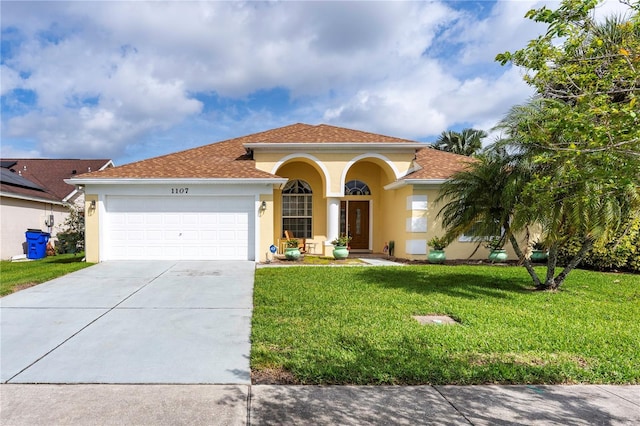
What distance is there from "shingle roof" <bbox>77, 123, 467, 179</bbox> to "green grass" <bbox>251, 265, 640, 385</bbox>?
5.72m

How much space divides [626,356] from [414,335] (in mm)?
2745

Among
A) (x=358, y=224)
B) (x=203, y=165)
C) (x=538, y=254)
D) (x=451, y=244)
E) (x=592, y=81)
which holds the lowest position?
(x=538, y=254)

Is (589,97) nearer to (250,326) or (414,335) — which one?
(414,335)

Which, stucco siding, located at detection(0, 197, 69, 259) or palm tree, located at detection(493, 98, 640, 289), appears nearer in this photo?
palm tree, located at detection(493, 98, 640, 289)

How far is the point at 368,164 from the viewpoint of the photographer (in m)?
16.4

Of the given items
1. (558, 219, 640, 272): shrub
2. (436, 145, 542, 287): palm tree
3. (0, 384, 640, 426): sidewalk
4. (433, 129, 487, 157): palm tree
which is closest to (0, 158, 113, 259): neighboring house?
(0, 384, 640, 426): sidewalk

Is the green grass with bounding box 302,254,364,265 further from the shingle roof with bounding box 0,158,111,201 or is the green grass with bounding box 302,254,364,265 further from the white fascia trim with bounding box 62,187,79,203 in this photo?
the white fascia trim with bounding box 62,187,79,203

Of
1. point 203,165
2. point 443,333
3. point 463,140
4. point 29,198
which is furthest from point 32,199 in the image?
point 463,140

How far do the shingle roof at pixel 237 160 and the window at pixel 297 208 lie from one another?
233 cm

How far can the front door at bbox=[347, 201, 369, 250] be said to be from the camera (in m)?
16.6

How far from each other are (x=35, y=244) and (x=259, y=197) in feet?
36.9

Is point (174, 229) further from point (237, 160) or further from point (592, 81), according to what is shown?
point (592, 81)

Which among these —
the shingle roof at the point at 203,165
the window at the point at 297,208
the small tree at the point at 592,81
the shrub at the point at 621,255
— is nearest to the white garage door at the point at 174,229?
the shingle roof at the point at 203,165

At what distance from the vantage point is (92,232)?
40.8 feet
